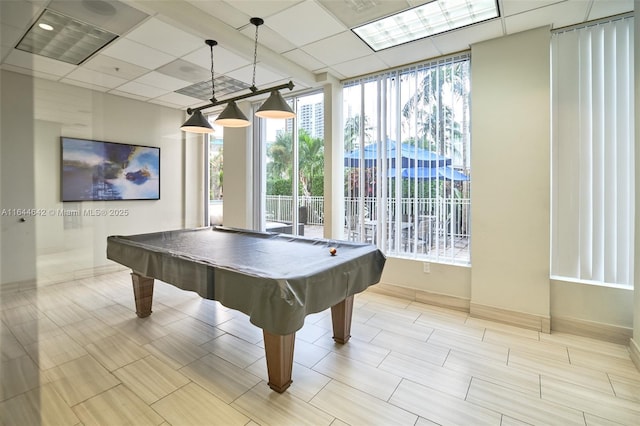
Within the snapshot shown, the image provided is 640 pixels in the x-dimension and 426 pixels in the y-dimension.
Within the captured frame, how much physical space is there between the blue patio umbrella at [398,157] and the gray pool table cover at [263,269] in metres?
1.60

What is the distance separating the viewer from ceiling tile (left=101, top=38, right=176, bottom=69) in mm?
3195

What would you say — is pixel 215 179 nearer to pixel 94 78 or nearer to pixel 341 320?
pixel 94 78

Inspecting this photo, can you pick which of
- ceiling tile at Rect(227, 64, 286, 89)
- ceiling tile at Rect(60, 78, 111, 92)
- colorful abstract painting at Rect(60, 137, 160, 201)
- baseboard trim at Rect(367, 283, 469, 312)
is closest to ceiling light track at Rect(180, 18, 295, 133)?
ceiling tile at Rect(227, 64, 286, 89)

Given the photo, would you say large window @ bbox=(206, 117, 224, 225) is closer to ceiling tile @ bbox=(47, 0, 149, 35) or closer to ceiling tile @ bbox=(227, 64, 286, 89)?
ceiling tile @ bbox=(227, 64, 286, 89)

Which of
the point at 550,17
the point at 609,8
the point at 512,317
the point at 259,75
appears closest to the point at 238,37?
the point at 259,75

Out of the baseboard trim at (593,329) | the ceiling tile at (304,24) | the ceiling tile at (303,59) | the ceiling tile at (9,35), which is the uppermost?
the ceiling tile at (303,59)

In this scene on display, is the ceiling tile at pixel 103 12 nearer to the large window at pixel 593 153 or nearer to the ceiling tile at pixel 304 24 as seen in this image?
the ceiling tile at pixel 304 24

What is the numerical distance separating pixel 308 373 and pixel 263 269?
0.87 metres

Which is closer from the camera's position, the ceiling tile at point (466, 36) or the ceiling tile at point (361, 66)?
the ceiling tile at point (466, 36)

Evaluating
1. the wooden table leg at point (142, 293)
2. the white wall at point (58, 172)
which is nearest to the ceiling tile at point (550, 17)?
the white wall at point (58, 172)

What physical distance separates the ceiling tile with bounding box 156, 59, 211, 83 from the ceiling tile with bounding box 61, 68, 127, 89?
2.54ft

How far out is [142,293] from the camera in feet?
10.3

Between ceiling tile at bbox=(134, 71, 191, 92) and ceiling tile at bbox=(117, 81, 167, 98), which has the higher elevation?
ceiling tile at bbox=(117, 81, 167, 98)

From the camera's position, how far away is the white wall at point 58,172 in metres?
2.43
